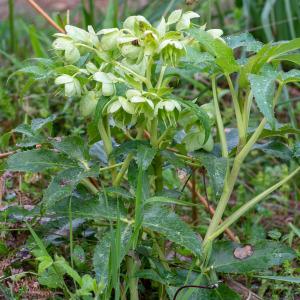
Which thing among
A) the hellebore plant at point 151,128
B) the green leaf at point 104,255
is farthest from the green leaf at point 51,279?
the green leaf at point 104,255

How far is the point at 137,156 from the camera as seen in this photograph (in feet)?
4.07

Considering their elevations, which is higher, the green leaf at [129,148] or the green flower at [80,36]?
the green flower at [80,36]

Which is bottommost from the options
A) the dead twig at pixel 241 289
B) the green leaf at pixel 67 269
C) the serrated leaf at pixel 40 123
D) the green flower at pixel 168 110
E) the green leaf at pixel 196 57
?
the dead twig at pixel 241 289

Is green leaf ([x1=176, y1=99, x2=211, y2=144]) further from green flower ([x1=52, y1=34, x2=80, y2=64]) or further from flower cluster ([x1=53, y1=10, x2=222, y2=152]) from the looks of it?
green flower ([x1=52, y1=34, x2=80, y2=64])

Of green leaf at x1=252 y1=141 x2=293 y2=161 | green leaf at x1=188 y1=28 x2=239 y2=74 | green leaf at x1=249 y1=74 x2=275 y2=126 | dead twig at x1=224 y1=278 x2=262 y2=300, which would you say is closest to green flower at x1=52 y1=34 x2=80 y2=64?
green leaf at x1=188 y1=28 x2=239 y2=74

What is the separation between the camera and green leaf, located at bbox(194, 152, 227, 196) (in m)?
1.26

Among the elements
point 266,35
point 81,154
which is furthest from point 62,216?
point 266,35

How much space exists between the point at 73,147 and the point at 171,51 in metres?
0.29

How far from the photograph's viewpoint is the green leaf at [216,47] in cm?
122

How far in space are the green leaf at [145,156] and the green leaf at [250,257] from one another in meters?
0.24

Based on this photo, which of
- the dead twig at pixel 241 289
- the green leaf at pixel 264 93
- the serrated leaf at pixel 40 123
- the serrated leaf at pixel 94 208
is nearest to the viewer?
the green leaf at pixel 264 93

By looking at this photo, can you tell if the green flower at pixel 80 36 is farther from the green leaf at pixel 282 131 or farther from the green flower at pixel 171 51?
the green leaf at pixel 282 131

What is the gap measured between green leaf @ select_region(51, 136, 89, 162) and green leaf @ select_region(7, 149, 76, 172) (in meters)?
0.01

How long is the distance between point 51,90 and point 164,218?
1536 mm
